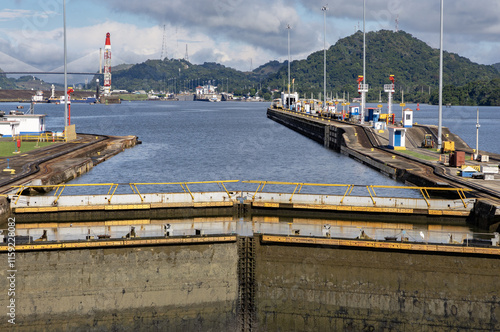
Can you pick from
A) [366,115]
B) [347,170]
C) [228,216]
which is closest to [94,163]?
[347,170]

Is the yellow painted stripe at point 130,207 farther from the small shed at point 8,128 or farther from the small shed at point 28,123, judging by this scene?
the small shed at point 28,123

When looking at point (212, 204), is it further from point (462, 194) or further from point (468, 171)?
point (468, 171)

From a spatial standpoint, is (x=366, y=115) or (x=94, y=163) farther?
(x=366, y=115)

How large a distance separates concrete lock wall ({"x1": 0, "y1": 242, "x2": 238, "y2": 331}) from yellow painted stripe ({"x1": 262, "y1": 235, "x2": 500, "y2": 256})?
3.29 m

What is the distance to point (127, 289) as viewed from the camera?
30922mm

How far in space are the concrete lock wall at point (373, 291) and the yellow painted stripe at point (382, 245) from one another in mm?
371

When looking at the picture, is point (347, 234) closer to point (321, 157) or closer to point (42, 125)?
point (321, 157)

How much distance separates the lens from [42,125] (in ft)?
324

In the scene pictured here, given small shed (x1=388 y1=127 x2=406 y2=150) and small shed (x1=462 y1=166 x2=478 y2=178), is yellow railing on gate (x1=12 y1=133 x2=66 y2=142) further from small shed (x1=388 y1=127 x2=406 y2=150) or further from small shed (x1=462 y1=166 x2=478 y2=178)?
small shed (x1=462 y1=166 x2=478 y2=178)

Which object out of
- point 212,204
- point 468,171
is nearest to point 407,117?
point 468,171

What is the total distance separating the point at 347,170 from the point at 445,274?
4858 cm

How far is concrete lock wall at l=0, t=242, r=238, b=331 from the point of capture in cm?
3001

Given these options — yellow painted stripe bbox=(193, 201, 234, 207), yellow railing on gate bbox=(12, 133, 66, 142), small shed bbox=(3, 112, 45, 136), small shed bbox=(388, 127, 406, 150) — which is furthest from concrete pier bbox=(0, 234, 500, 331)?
small shed bbox=(3, 112, 45, 136)

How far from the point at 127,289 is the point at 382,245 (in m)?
14.2
